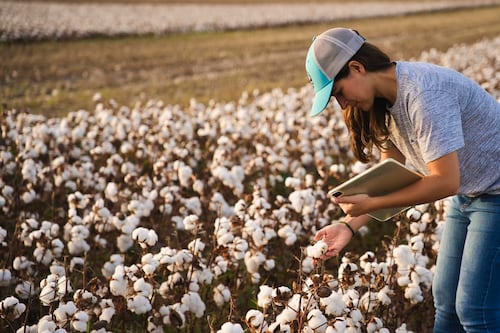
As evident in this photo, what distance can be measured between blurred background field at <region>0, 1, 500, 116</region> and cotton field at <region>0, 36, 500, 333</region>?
1.69 meters

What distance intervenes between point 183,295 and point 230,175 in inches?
68.2

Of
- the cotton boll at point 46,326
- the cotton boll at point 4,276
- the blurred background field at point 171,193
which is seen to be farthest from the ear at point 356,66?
the cotton boll at point 4,276

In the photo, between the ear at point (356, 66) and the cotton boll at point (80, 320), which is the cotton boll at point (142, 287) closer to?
the cotton boll at point (80, 320)

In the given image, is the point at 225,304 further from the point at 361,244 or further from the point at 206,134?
the point at 206,134

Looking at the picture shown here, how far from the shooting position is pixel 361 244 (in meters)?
5.13

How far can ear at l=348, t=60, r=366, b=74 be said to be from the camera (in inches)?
95.7

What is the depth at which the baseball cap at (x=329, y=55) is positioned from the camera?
7.91ft

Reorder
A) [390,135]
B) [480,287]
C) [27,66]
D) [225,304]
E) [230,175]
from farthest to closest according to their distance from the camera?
[27,66]
[230,175]
[225,304]
[390,135]
[480,287]

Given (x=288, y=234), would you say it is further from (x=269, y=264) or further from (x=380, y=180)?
(x=380, y=180)

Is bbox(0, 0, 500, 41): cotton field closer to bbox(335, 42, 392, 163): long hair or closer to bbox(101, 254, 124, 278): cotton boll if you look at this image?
bbox(101, 254, 124, 278): cotton boll

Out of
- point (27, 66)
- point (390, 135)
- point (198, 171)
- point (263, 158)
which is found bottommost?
point (27, 66)

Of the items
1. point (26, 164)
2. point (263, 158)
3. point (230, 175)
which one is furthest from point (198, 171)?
point (26, 164)

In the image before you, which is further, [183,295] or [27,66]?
[27,66]

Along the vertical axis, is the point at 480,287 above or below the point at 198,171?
above
